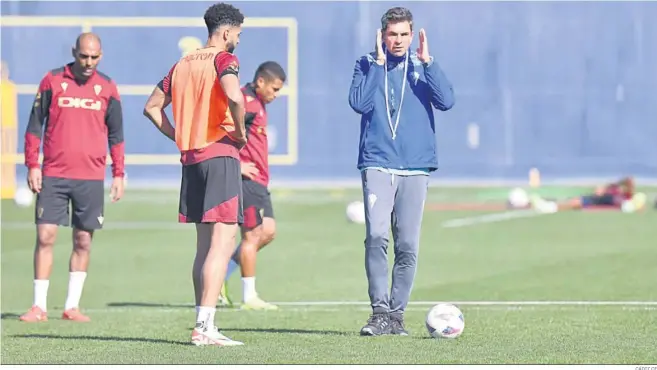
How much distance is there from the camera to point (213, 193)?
343 inches

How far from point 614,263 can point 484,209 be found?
33.4 feet

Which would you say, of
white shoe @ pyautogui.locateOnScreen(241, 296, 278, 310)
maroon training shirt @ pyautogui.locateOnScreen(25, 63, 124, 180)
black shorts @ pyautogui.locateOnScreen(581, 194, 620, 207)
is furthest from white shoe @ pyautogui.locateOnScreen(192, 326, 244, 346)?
black shorts @ pyautogui.locateOnScreen(581, 194, 620, 207)

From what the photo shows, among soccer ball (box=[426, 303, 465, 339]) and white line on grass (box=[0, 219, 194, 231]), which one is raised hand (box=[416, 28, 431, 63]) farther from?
white line on grass (box=[0, 219, 194, 231])

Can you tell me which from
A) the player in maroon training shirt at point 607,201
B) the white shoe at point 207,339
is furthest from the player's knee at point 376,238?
the player in maroon training shirt at point 607,201

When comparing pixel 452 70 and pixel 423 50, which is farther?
pixel 452 70

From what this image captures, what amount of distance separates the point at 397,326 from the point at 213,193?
5.17ft

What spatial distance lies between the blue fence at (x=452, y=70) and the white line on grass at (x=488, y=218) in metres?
11.1

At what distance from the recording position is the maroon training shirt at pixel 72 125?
11.0 meters

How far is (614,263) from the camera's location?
15492 mm

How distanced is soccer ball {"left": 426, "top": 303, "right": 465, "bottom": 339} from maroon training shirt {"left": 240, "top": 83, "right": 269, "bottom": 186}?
3310 millimetres

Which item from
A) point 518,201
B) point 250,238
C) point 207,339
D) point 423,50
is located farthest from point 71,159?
point 518,201

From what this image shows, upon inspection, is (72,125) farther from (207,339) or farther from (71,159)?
(207,339)

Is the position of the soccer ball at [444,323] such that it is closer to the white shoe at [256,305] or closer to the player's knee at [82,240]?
the white shoe at [256,305]

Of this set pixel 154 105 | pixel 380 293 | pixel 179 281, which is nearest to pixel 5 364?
pixel 154 105
